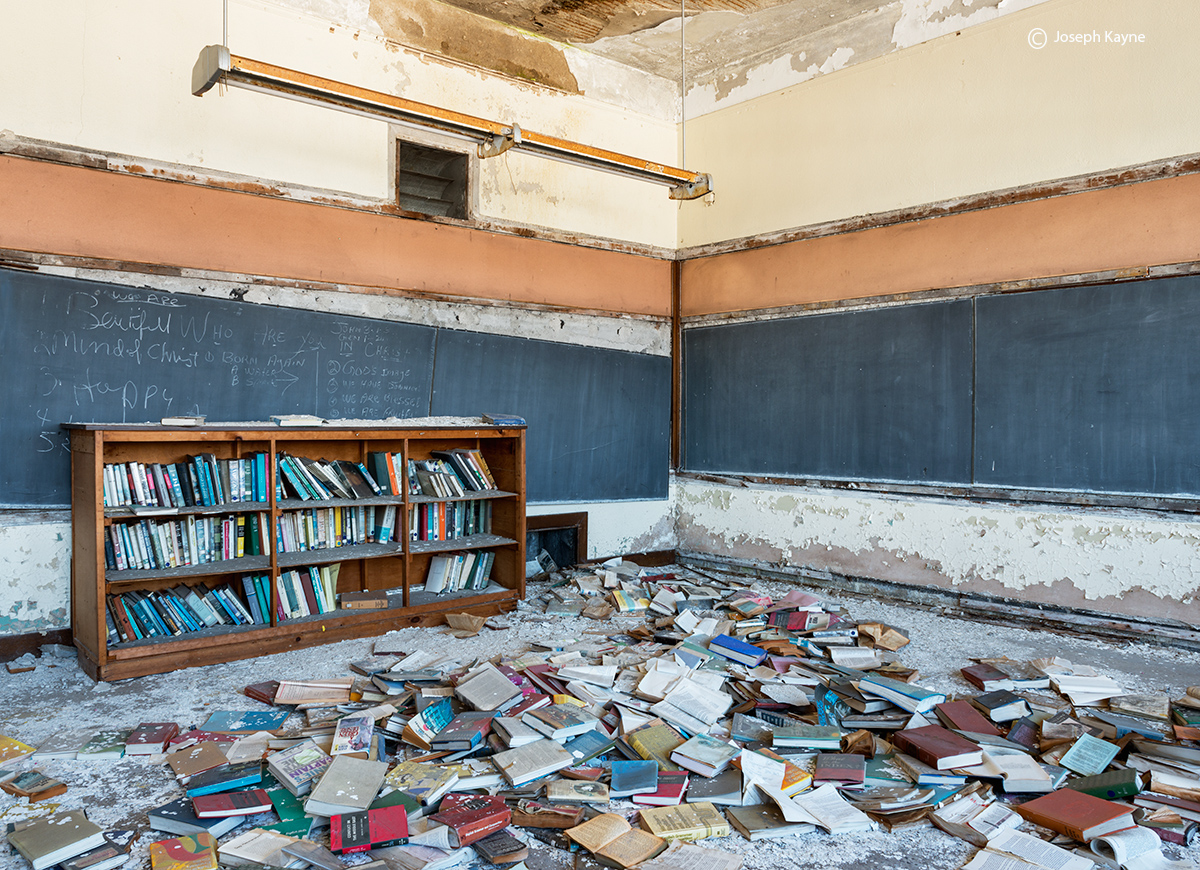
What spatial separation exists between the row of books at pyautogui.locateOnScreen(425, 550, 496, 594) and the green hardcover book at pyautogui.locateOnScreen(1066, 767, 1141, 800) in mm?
3528

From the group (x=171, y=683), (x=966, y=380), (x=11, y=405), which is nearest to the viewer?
(x=171, y=683)

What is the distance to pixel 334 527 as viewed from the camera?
4699 millimetres

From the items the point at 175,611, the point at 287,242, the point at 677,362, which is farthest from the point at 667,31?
the point at 175,611

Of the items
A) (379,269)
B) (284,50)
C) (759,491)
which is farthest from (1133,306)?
(284,50)

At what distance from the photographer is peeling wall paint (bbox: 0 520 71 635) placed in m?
4.06

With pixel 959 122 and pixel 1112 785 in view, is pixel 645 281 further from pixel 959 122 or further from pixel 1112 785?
pixel 1112 785

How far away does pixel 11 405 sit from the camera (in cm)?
402

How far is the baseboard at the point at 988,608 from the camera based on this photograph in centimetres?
443

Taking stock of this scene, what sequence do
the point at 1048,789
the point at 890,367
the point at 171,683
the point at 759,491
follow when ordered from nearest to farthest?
1. the point at 1048,789
2. the point at 171,683
3. the point at 890,367
4. the point at 759,491

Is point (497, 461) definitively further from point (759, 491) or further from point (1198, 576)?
point (1198, 576)

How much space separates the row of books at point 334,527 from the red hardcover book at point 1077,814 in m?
3.62

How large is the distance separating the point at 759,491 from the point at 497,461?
2.18 m

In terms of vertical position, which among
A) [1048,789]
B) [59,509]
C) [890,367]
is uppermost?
[890,367]

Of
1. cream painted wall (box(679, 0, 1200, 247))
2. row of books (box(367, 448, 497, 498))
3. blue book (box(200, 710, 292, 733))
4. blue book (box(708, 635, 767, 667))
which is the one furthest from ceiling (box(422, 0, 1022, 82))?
blue book (box(200, 710, 292, 733))
